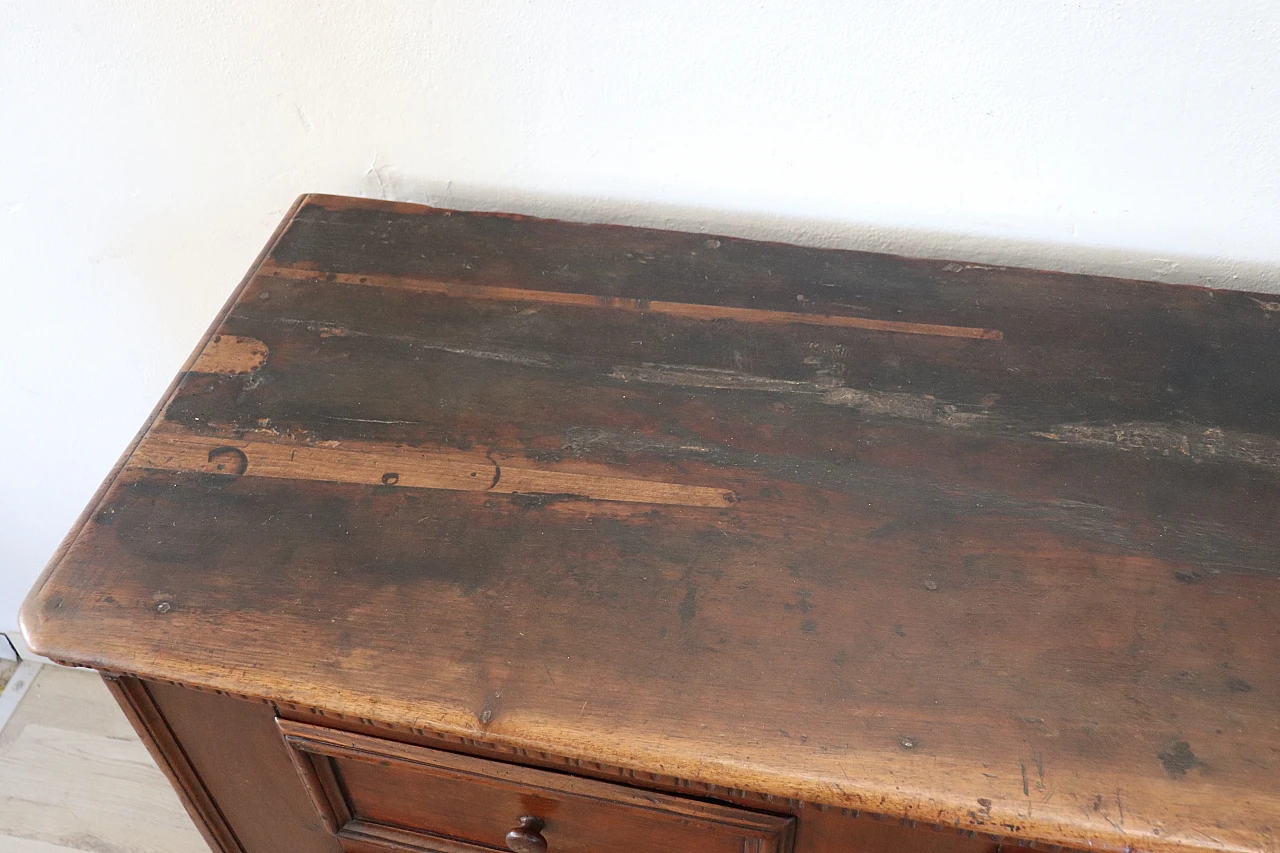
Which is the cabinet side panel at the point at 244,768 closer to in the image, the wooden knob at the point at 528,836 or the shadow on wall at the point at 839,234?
the wooden knob at the point at 528,836

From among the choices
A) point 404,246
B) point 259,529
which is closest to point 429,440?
point 259,529

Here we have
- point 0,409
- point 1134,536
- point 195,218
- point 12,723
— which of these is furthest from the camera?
point 12,723

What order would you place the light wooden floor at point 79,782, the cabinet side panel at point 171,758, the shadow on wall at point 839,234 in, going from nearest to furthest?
the cabinet side panel at point 171,758 < the shadow on wall at point 839,234 < the light wooden floor at point 79,782

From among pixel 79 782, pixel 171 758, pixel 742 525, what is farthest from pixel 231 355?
pixel 79 782

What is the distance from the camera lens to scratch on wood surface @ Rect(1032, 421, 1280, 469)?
29.0 inches

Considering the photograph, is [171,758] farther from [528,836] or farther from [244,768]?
[528,836]

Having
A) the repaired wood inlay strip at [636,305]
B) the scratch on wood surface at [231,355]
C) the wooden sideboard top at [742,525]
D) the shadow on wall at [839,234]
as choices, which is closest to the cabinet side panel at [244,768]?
the wooden sideboard top at [742,525]

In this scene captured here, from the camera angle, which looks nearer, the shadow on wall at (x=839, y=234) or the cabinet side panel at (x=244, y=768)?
the cabinet side panel at (x=244, y=768)

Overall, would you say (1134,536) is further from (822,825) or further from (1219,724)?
(822,825)

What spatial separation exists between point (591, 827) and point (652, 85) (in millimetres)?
655

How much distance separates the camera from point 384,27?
91 centimetres

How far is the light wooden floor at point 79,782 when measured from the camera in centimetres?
138

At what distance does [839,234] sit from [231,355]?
0.60 meters

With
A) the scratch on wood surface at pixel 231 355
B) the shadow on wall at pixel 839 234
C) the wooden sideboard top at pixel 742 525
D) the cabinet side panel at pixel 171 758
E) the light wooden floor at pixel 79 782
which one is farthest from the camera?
the light wooden floor at pixel 79 782
